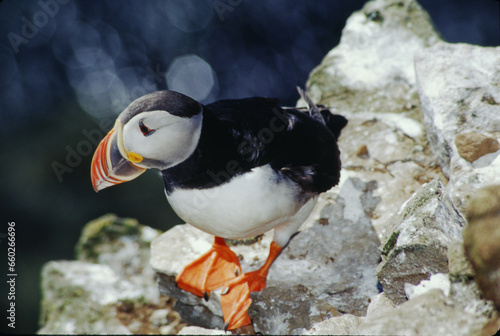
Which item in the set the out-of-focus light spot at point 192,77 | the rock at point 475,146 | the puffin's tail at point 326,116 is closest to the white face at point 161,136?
the puffin's tail at point 326,116

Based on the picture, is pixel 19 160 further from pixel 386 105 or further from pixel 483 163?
pixel 483 163

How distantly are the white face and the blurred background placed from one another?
4167 millimetres

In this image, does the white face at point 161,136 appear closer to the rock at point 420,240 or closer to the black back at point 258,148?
the black back at point 258,148

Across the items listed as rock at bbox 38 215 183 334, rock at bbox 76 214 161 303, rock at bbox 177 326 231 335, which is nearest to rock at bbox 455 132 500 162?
rock at bbox 177 326 231 335

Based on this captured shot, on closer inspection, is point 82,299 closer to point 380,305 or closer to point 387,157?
point 380,305

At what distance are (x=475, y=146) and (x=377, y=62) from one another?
210cm

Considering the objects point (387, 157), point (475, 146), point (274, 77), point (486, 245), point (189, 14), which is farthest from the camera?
point (189, 14)

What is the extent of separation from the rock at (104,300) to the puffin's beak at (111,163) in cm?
195

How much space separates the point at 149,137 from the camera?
106 inches

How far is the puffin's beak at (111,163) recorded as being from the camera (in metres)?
2.73

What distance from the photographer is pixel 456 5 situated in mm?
7715

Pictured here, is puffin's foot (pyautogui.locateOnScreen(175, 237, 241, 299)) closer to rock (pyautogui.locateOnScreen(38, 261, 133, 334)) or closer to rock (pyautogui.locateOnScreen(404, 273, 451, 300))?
rock (pyautogui.locateOnScreen(38, 261, 133, 334))

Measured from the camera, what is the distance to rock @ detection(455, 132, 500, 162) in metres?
3.34

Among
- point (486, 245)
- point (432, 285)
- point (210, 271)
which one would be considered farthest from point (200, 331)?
point (486, 245)
